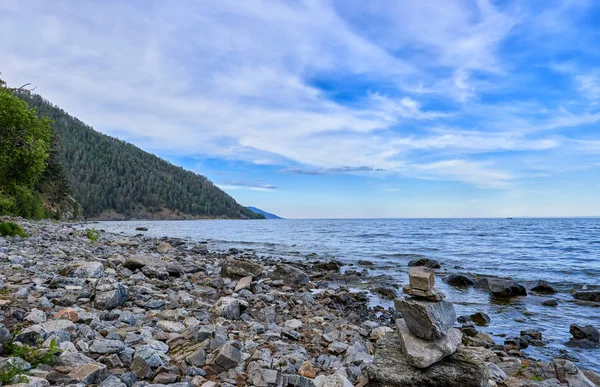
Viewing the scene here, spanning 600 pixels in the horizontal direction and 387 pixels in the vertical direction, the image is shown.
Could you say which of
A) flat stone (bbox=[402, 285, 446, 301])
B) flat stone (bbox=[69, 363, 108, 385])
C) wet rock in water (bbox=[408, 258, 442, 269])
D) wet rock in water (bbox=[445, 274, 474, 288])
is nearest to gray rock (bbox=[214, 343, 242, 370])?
flat stone (bbox=[69, 363, 108, 385])

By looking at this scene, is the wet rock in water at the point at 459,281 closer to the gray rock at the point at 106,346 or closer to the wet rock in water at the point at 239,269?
the wet rock in water at the point at 239,269

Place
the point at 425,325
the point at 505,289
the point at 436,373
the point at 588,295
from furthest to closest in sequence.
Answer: the point at 505,289 < the point at 588,295 < the point at 425,325 < the point at 436,373

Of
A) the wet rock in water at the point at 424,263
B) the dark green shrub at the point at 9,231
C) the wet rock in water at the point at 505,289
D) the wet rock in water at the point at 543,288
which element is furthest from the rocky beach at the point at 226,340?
the wet rock in water at the point at 424,263

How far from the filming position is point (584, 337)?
10812mm

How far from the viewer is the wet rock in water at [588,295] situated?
16.2 meters

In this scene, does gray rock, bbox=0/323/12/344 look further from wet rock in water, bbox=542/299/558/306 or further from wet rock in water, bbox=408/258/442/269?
wet rock in water, bbox=408/258/442/269

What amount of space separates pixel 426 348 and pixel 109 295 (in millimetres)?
6641

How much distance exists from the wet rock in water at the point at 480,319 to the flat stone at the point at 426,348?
704 centimetres

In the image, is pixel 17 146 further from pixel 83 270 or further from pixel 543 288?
pixel 543 288

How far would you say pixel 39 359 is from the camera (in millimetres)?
4887

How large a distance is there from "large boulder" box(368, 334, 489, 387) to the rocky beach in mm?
17

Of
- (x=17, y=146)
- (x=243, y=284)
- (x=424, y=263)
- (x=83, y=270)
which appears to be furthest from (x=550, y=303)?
(x=17, y=146)

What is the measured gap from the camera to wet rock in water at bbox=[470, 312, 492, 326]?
41.6 feet

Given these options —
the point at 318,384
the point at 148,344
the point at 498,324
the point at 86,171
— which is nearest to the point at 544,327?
→ the point at 498,324
